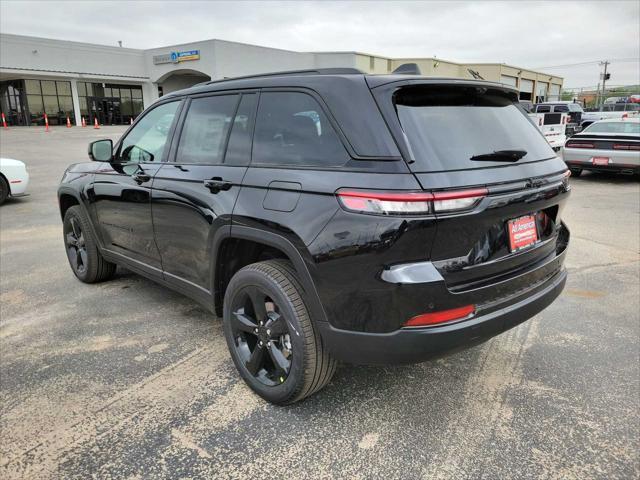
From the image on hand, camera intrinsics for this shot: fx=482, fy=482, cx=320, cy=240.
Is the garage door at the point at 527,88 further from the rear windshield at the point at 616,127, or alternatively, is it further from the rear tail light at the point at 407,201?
the rear tail light at the point at 407,201

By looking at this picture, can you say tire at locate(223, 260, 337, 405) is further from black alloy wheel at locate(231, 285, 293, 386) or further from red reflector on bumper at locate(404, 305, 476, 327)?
red reflector on bumper at locate(404, 305, 476, 327)

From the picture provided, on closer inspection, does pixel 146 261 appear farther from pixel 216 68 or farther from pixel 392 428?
pixel 216 68

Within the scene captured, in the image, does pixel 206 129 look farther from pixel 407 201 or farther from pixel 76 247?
pixel 76 247

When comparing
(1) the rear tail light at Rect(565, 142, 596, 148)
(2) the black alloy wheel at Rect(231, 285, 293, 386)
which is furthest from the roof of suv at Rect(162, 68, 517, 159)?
(1) the rear tail light at Rect(565, 142, 596, 148)

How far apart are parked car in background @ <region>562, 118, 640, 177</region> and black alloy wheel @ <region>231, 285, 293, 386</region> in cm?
1090

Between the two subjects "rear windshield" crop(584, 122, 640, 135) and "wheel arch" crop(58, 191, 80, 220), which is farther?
"rear windshield" crop(584, 122, 640, 135)

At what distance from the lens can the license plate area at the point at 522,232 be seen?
8.12 ft

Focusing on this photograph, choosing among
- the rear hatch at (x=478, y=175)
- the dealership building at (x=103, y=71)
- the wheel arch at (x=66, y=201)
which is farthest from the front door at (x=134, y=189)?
the dealership building at (x=103, y=71)

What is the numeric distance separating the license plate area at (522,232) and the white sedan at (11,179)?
981cm

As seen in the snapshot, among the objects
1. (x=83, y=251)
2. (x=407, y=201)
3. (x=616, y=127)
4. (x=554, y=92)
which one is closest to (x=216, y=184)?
(x=407, y=201)

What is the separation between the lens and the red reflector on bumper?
2.21m

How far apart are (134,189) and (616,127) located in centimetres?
1190

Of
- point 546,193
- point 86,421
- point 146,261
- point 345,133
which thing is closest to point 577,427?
point 546,193

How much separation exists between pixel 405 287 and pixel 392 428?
3.04 ft
